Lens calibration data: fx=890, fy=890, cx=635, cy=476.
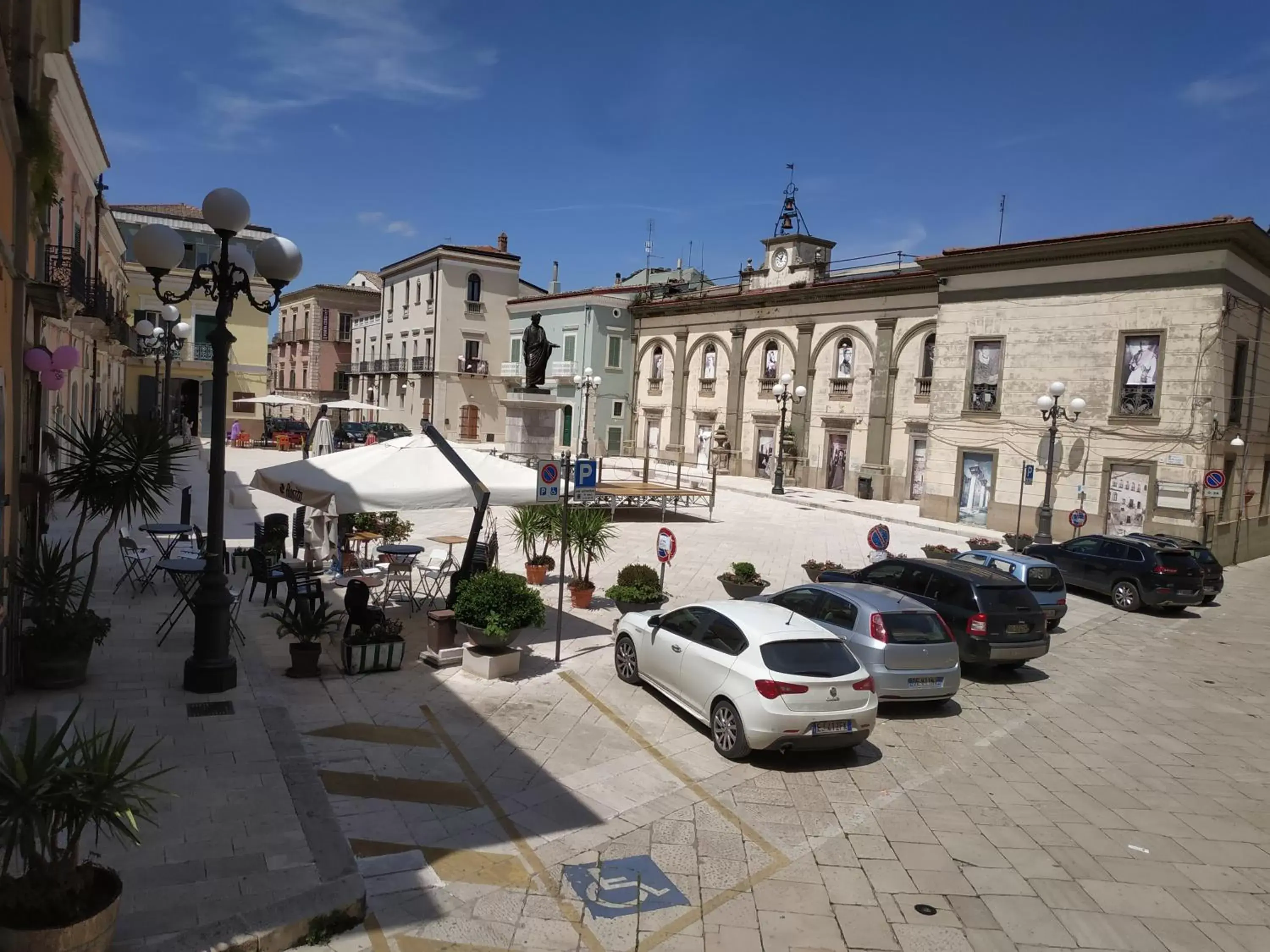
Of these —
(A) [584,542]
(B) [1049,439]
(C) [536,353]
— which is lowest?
(A) [584,542]

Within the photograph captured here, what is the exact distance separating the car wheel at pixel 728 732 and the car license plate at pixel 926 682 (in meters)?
2.59

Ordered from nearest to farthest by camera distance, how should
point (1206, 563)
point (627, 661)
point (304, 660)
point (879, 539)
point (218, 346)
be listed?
1. point (218, 346)
2. point (304, 660)
3. point (627, 661)
4. point (879, 539)
5. point (1206, 563)

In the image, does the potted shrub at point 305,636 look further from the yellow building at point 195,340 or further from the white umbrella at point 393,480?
the yellow building at point 195,340

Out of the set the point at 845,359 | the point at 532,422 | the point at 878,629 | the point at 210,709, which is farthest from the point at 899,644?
the point at 845,359

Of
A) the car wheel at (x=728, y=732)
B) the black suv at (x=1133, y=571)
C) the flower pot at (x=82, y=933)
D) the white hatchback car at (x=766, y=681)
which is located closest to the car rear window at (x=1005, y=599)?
the white hatchback car at (x=766, y=681)

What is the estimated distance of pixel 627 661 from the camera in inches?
419

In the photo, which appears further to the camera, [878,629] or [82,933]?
[878,629]

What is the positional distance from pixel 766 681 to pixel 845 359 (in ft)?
98.0

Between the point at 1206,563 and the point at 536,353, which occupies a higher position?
the point at 536,353

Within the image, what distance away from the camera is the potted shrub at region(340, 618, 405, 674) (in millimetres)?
10117

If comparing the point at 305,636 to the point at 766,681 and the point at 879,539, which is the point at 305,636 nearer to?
the point at 766,681

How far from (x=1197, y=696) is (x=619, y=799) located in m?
9.17

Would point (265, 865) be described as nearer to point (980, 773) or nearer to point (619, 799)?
point (619, 799)

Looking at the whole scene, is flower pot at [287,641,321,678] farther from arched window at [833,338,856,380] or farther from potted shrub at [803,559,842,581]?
arched window at [833,338,856,380]
